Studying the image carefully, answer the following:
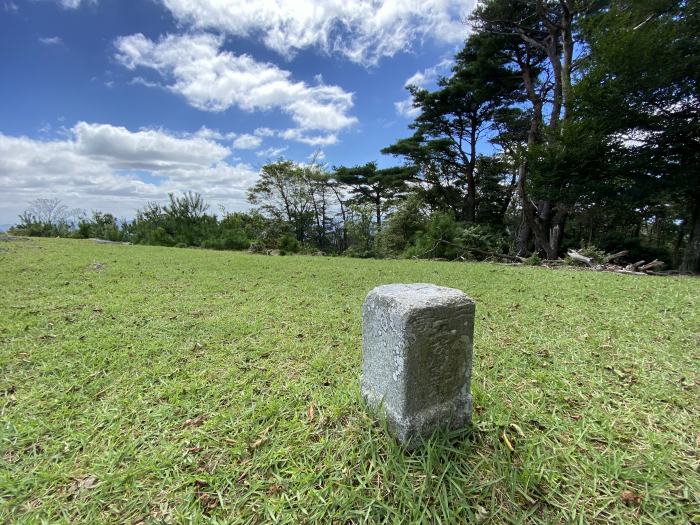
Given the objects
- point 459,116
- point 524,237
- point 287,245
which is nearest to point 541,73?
point 459,116

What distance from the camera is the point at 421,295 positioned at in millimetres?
1070

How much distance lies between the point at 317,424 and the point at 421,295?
761 millimetres

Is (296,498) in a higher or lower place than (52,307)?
lower

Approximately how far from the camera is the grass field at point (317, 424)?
97 centimetres

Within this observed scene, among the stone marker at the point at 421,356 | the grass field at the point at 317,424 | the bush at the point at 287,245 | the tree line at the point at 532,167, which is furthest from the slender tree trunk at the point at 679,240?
the stone marker at the point at 421,356

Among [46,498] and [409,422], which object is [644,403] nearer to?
[409,422]

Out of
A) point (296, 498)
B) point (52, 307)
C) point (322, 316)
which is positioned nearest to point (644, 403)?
point (296, 498)

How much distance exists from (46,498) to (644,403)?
249 centimetres

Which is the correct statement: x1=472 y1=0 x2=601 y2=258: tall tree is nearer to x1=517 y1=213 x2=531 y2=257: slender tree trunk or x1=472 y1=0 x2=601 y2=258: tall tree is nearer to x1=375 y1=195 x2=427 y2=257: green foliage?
x1=517 y1=213 x2=531 y2=257: slender tree trunk

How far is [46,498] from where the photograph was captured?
1.01 metres

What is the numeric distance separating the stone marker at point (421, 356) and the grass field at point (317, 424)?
0.31 feet

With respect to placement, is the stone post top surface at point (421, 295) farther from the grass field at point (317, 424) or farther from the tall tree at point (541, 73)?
the tall tree at point (541, 73)

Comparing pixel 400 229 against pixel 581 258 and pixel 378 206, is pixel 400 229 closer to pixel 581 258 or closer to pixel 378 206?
pixel 378 206

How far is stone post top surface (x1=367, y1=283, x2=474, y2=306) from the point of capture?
3.32 feet
